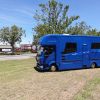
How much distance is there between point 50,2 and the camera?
156ft

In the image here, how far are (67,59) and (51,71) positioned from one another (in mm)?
1558

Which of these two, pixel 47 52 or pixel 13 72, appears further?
pixel 47 52

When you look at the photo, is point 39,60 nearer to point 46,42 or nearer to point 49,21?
point 46,42

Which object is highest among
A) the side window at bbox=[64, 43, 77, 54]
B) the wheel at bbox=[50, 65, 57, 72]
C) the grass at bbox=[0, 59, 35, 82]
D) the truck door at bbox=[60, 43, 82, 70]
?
the side window at bbox=[64, 43, 77, 54]

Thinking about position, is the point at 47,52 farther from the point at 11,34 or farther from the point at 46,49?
the point at 11,34

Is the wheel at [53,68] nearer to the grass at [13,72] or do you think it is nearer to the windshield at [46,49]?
the windshield at [46,49]

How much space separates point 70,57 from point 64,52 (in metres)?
0.66

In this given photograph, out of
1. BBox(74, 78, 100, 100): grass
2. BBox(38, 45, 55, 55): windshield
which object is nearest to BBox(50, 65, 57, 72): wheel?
BBox(38, 45, 55, 55): windshield

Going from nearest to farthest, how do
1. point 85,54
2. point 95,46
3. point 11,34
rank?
point 85,54 < point 95,46 < point 11,34

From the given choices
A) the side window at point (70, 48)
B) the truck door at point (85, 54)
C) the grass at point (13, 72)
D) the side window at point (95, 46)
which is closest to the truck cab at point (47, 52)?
the side window at point (70, 48)

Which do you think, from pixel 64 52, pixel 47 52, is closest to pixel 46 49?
pixel 47 52

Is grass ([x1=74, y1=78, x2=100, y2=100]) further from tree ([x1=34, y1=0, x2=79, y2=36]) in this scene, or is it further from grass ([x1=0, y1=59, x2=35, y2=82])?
tree ([x1=34, y1=0, x2=79, y2=36])

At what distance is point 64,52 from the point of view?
805 inches

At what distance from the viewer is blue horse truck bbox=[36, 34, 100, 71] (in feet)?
65.5
